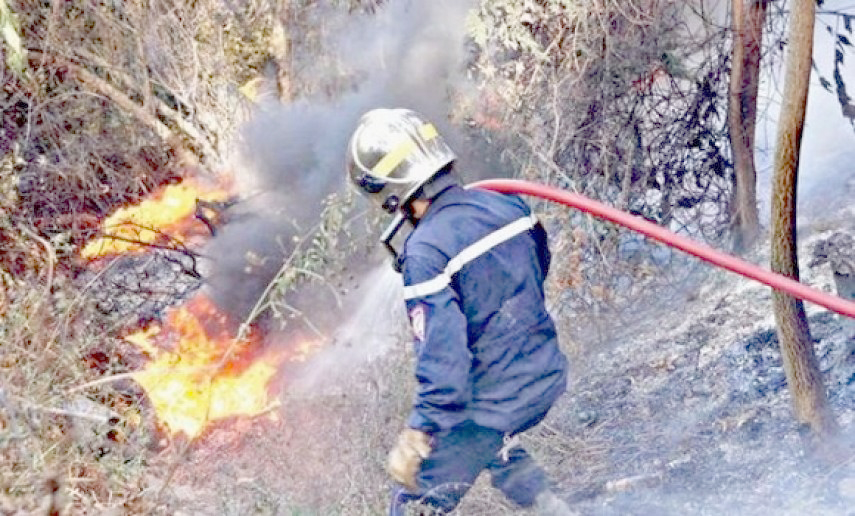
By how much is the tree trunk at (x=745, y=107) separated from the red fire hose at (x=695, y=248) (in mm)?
2597

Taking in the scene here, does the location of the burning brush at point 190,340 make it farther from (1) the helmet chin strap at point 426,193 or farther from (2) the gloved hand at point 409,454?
(1) the helmet chin strap at point 426,193

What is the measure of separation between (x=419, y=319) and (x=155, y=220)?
5825 millimetres

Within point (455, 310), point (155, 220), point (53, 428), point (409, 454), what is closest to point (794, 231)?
point (455, 310)

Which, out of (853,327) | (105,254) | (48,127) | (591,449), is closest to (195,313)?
(105,254)

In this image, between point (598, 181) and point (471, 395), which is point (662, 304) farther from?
point (471, 395)

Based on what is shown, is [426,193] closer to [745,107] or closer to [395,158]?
[395,158]

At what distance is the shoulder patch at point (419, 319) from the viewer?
364 cm

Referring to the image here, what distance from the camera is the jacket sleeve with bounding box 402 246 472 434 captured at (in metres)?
3.61

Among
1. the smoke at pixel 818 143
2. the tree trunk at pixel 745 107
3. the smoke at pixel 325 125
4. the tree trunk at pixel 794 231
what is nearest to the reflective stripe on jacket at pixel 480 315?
the tree trunk at pixel 794 231

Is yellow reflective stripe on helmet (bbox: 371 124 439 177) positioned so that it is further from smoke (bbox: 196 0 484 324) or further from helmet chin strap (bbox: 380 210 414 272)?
smoke (bbox: 196 0 484 324)

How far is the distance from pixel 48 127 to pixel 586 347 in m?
4.78

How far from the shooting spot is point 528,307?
391cm

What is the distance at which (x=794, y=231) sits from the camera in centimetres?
389

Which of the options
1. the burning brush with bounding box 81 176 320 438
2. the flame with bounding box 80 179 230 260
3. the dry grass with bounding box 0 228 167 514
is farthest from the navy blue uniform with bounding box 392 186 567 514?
the flame with bounding box 80 179 230 260
